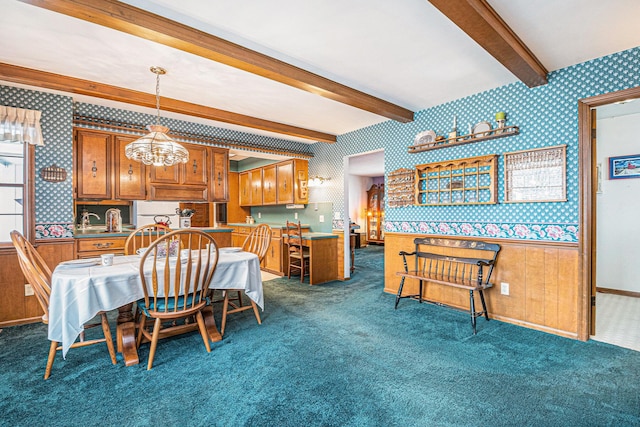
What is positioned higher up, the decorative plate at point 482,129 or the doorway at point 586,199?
the decorative plate at point 482,129

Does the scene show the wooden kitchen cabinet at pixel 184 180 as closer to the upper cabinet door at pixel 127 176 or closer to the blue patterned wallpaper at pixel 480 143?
the upper cabinet door at pixel 127 176

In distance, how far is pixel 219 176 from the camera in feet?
16.1

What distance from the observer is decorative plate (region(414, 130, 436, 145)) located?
12.4ft

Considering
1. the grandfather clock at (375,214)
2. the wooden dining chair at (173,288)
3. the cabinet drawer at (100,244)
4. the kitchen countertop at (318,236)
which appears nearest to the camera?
the wooden dining chair at (173,288)

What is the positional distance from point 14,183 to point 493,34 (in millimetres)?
4593

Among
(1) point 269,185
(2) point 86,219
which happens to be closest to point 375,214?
(1) point 269,185

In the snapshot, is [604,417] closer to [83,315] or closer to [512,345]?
[512,345]

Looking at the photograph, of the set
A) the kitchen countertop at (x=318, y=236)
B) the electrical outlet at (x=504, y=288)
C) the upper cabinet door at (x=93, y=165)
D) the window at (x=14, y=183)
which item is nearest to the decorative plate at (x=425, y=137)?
the electrical outlet at (x=504, y=288)

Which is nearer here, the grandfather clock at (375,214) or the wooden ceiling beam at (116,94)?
the wooden ceiling beam at (116,94)

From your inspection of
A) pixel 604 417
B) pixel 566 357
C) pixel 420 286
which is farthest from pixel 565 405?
pixel 420 286

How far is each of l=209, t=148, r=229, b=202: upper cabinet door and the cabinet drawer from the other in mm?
1427

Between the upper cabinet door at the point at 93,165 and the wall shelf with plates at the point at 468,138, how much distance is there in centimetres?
399

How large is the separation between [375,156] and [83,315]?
6056 millimetres

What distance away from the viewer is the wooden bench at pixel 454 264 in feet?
10.1
